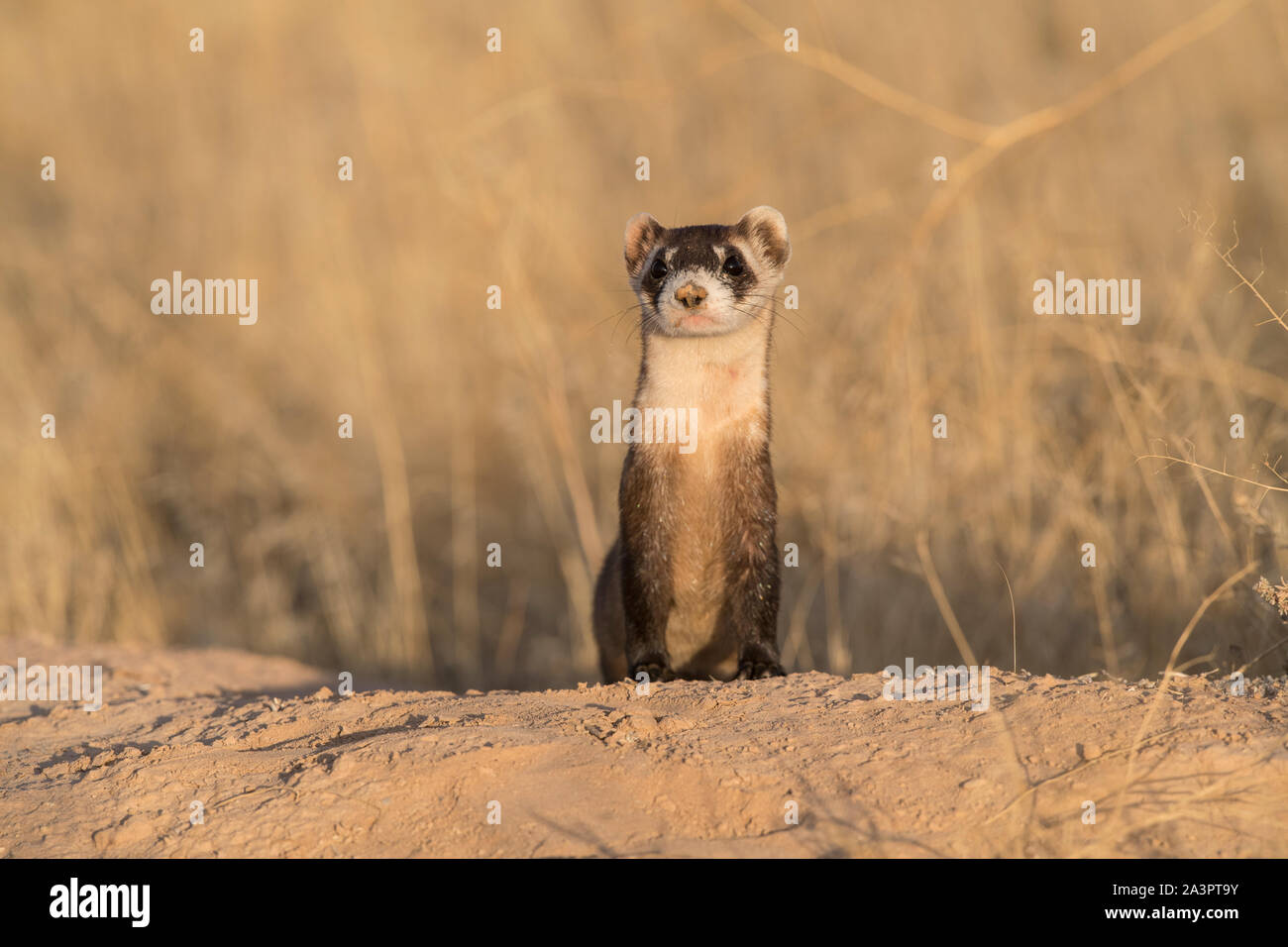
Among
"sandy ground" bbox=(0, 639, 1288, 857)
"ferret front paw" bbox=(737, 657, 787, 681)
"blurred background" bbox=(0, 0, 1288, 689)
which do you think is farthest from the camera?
"blurred background" bbox=(0, 0, 1288, 689)

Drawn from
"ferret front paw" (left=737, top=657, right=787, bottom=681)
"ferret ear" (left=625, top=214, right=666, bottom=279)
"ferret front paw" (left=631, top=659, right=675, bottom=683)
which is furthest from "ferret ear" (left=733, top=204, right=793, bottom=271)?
"ferret front paw" (left=631, top=659, right=675, bottom=683)

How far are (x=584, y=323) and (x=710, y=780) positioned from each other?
813 centimetres

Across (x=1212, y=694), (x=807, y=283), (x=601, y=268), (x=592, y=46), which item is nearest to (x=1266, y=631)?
(x=1212, y=694)

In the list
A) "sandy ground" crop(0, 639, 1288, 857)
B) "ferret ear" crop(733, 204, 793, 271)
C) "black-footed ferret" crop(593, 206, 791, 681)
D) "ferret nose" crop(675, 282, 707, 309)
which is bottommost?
"sandy ground" crop(0, 639, 1288, 857)

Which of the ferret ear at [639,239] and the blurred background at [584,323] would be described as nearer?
the ferret ear at [639,239]

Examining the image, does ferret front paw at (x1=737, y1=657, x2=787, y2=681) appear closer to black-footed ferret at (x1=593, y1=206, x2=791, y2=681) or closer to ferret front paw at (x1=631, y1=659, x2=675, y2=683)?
black-footed ferret at (x1=593, y1=206, x2=791, y2=681)

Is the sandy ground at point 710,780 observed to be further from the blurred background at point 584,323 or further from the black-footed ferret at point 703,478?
the blurred background at point 584,323

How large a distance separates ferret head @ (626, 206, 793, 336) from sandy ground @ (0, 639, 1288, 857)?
5.86ft

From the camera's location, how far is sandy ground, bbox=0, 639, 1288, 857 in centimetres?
361

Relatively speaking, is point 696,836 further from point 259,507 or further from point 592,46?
point 592,46

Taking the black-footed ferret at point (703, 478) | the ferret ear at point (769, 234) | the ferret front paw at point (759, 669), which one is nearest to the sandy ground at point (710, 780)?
the ferret front paw at point (759, 669)

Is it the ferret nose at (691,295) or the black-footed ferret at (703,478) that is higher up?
the ferret nose at (691,295)

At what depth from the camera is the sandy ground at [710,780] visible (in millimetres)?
3605

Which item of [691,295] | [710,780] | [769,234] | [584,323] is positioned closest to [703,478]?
[691,295]
